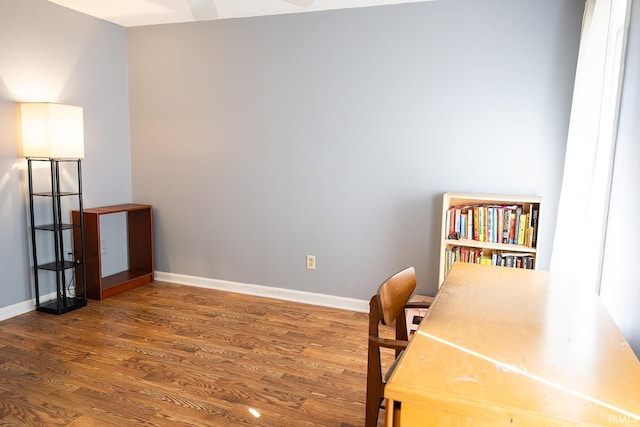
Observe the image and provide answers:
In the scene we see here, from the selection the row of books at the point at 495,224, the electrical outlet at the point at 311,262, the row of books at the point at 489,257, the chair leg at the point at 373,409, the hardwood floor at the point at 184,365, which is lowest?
the hardwood floor at the point at 184,365

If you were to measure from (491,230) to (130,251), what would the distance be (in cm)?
331

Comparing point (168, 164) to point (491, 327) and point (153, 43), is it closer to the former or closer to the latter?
point (153, 43)

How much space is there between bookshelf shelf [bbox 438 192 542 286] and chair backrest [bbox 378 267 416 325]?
137 cm

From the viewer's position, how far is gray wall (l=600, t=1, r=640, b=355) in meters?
1.63

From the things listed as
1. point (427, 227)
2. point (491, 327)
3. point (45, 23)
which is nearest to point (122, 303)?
point (45, 23)

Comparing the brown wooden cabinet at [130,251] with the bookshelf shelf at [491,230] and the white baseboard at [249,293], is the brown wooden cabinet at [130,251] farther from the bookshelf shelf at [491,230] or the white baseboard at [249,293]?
the bookshelf shelf at [491,230]

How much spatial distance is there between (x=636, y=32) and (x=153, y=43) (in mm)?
3742

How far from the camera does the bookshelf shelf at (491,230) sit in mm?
3021

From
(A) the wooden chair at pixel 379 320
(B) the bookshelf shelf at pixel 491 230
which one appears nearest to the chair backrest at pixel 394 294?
(A) the wooden chair at pixel 379 320

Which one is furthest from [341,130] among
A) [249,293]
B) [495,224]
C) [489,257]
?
[249,293]

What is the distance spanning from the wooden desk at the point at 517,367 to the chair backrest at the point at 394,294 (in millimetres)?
177

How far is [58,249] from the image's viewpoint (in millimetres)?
3594

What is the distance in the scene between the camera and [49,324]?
3287 millimetres

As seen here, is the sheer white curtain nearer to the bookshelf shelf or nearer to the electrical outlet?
the bookshelf shelf
